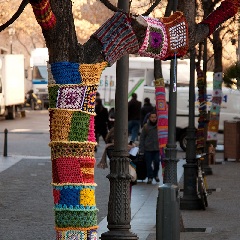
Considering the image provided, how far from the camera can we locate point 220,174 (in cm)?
2583

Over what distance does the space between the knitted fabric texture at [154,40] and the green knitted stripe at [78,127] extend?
2.62ft

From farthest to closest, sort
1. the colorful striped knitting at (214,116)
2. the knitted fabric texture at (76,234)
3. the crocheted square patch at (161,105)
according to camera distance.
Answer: the colorful striped knitting at (214,116) < the crocheted square patch at (161,105) < the knitted fabric texture at (76,234)

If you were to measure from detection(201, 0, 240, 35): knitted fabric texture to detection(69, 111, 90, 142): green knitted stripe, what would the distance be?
6.29 ft

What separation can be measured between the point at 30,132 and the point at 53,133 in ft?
115

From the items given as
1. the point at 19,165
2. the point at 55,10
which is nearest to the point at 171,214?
the point at 55,10

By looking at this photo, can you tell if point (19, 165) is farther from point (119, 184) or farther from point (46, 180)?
point (119, 184)

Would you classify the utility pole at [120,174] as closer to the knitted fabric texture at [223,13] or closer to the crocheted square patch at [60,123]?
the knitted fabric texture at [223,13]

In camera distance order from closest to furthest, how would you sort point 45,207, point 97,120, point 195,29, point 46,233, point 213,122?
point 195,29
point 46,233
point 45,207
point 213,122
point 97,120

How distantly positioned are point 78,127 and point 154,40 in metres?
1.06

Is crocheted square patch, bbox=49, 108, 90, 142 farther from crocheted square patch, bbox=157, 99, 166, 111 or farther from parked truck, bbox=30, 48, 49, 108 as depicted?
parked truck, bbox=30, 48, 49, 108

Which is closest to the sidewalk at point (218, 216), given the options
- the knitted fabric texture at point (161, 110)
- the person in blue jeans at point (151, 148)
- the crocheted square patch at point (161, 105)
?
the person in blue jeans at point (151, 148)

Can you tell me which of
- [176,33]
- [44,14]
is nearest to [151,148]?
[176,33]

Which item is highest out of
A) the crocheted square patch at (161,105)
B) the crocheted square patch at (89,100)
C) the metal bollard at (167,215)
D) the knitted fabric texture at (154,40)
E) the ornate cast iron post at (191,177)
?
the knitted fabric texture at (154,40)

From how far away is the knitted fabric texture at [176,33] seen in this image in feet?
30.3
